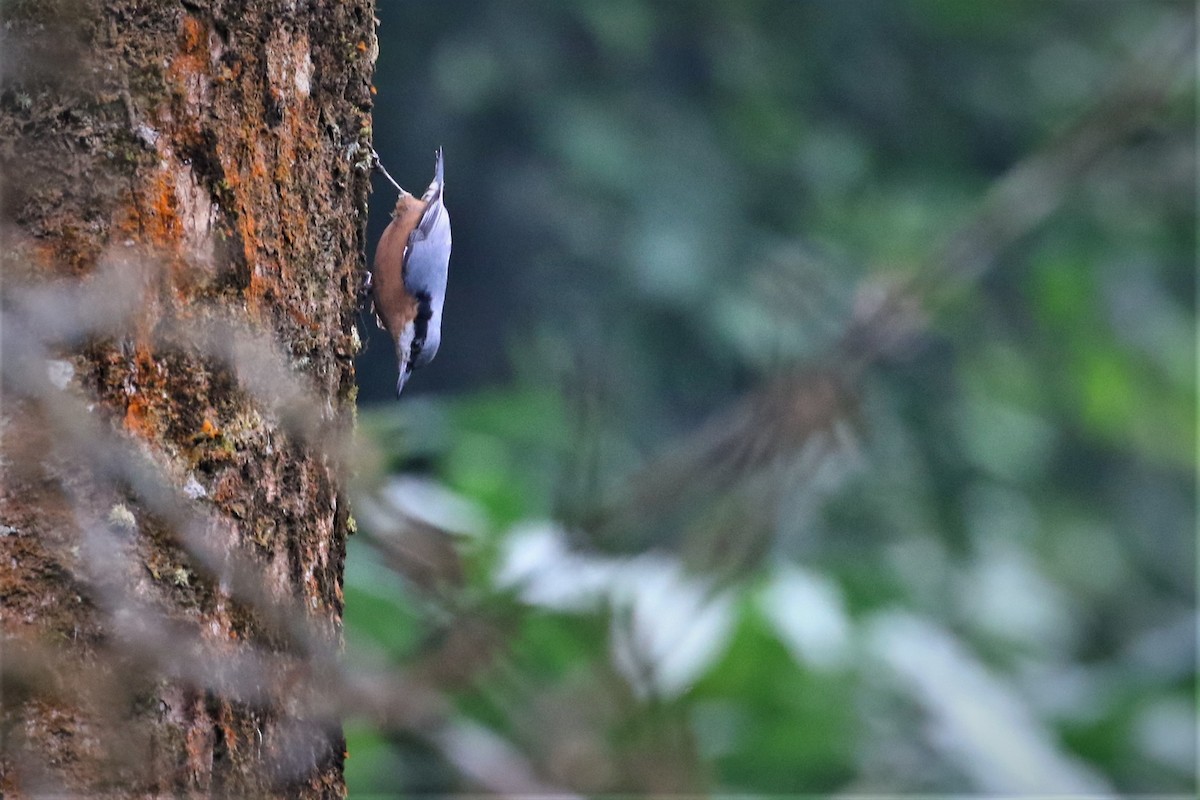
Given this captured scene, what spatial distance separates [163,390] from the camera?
1.30 meters

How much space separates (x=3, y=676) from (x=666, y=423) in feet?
19.3

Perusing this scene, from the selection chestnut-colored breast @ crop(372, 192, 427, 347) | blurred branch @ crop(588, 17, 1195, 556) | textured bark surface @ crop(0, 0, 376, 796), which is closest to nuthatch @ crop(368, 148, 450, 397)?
chestnut-colored breast @ crop(372, 192, 427, 347)

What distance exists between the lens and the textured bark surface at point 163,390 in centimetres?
121

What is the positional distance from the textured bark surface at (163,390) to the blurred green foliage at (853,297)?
96.2 inches

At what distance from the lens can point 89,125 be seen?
4.24 ft

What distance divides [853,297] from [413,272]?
2.59 m

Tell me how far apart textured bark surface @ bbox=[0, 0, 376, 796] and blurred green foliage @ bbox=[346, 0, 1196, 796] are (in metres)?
2.44

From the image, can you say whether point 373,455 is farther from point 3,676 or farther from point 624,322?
point 624,322

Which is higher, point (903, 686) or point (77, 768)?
point (903, 686)

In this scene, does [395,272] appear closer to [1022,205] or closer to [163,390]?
[163,390]

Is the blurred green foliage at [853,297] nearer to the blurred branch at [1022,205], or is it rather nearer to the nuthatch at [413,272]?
the nuthatch at [413,272]

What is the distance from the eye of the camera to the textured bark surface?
1.21 m

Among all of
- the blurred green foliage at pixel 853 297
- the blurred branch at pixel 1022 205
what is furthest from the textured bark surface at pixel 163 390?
the blurred green foliage at pixel 853 297

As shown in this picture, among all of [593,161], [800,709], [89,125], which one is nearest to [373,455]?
[89,125]
